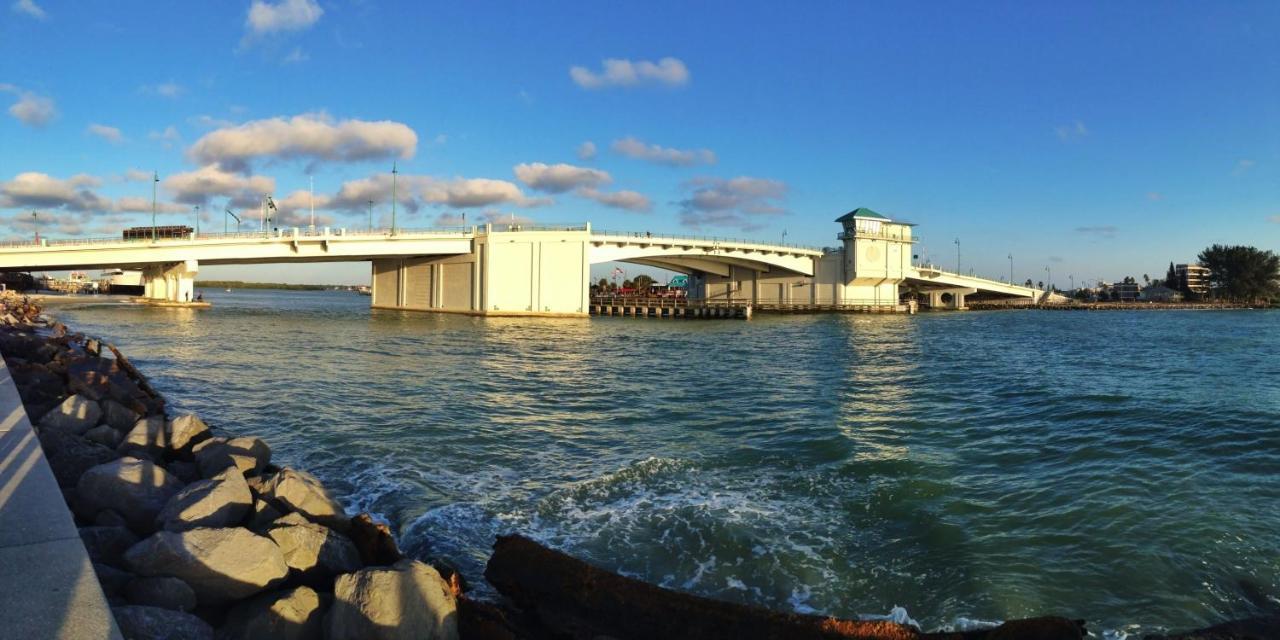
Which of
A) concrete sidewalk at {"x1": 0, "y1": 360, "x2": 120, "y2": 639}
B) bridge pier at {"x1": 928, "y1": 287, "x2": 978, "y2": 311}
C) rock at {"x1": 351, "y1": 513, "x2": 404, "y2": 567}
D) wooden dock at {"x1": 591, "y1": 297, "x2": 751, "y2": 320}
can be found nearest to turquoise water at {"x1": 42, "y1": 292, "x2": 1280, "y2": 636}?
rock at {"x1": 351, "y1": 513, "x2": 404, "y2": 567}

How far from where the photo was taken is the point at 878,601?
633cm

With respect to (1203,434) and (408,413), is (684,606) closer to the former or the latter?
(408,413)

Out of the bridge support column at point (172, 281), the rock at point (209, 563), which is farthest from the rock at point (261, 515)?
the bridge support column at point (172, 281)

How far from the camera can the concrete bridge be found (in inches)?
2228

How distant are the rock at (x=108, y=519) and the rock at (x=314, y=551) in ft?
4.67

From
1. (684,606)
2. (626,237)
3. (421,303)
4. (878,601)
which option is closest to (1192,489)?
(878,601)

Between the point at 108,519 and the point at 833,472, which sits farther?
the point at 833,472

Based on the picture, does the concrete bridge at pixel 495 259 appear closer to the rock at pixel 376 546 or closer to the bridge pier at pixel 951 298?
the bridge pier at pixel 951 298

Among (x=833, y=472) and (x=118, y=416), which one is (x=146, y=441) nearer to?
(x=118, y=416)

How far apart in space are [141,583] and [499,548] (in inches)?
103

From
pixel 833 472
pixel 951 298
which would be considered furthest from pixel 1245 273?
pixel 833 472

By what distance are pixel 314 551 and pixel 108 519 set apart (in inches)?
78.1

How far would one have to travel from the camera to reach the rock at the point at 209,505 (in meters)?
5.66

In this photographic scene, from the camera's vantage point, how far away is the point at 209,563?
467 centimetres
